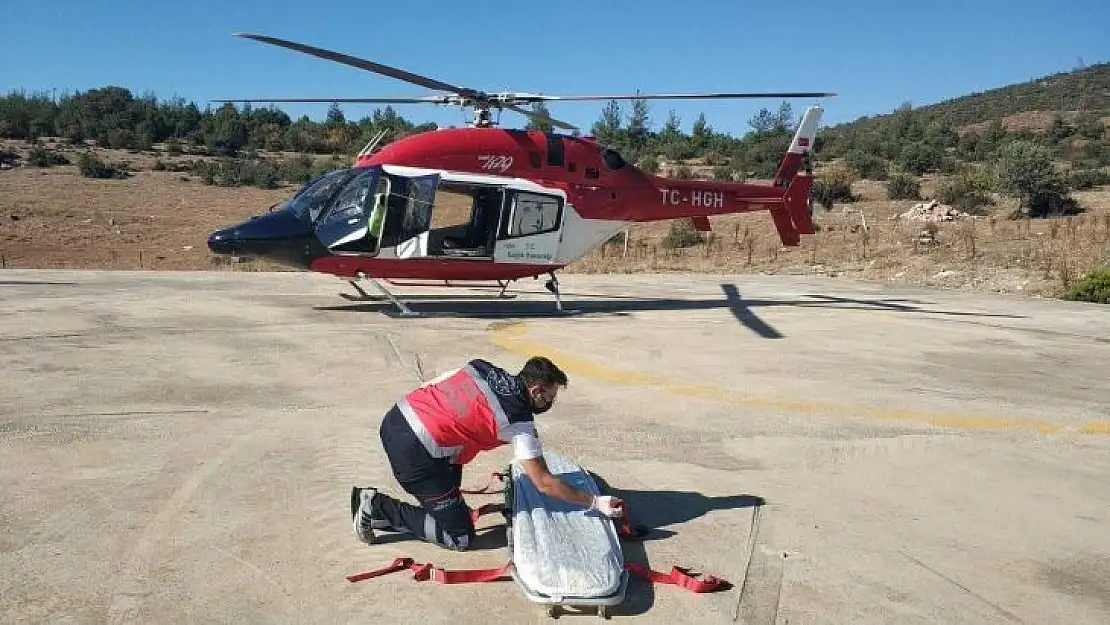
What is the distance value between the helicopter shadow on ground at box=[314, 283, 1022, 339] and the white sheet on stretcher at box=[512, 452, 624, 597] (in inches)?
309

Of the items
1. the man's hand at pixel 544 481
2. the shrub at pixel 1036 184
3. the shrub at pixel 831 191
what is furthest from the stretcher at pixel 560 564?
the shrub at pixel 831 191

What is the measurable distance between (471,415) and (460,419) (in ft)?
0.21

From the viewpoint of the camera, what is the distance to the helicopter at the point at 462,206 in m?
12.4

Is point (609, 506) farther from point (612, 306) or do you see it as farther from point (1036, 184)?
point (1036, 184)

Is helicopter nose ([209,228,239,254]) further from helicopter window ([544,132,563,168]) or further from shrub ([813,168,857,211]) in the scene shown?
shrub ([813,168,857,211])

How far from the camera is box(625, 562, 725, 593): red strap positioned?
420cm

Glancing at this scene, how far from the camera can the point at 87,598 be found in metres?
3.95

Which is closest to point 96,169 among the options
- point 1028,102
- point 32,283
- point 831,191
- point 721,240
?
point 32,283

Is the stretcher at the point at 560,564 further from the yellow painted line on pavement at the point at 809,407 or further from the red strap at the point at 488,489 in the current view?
the yellow painted line on pavement at the point at 809,407

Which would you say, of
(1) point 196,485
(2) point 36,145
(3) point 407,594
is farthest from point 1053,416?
(2) point 36,145

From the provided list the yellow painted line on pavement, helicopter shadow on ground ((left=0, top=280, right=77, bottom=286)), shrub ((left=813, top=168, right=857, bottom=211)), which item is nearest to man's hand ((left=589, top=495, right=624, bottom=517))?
the yellow painted line on pavement

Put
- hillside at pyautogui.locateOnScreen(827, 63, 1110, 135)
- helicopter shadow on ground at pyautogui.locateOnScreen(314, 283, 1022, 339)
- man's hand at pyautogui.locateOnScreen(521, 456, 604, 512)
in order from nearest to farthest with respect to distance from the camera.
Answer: man's hand at pyautogui.locateOnScreen(521, 456, 604, 512), helicopter shadow on ground at pyautogui.locateOnScreen(314, 283, 1022, 339), hillside at pyautogui.locateOnScreen(827, 63, 1110, 135)

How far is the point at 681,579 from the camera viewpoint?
166 inches

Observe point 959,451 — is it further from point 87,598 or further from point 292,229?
point 292,229
